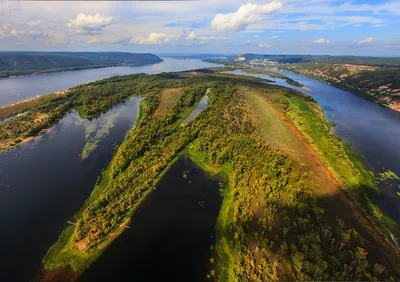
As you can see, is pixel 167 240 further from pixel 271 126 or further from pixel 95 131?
pixel 271 126

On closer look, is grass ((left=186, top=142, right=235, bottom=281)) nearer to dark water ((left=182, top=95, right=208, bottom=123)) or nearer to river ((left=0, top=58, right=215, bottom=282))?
river ((left=0, top=58, right=215, bottom=282))

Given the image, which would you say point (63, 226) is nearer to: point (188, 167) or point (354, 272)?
point (188, 167)

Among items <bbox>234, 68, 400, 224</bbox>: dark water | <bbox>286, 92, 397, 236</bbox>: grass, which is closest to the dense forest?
<bbox>286, 92, 397, 236</bbox>: grass

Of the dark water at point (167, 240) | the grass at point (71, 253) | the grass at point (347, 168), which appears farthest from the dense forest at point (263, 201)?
the dark water at point (167, 240)

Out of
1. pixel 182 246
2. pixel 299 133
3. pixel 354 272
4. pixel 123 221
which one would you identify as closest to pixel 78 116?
pixel 123 221

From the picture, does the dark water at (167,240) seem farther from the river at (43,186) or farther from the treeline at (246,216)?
the river at (43,186)

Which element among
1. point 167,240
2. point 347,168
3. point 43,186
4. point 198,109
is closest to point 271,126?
point 347,168
